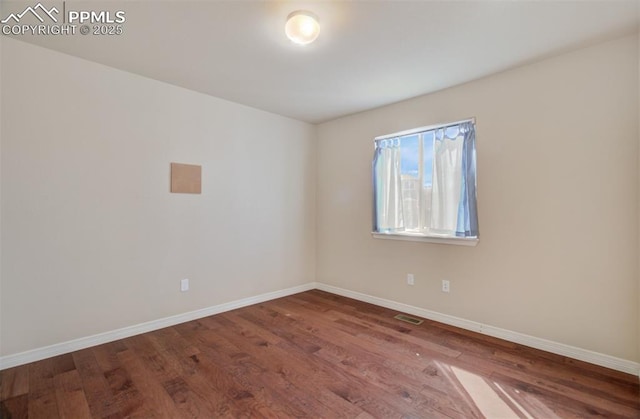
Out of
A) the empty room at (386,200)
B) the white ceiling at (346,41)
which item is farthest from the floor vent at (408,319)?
the white ceiling at (346,41)

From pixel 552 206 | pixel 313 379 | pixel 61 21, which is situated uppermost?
pixel 61 21

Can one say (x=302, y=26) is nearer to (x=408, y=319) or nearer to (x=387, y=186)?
(x=387, y=186)

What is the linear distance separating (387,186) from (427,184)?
1.65 ft

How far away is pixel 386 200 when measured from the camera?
12.0ft

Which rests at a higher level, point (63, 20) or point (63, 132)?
point (63, 20)

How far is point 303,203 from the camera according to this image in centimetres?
440

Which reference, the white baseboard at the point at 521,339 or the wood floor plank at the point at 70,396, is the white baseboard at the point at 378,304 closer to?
the white baseboard at the point at 521,339

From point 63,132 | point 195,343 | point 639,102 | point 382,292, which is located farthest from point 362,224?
point 63,132

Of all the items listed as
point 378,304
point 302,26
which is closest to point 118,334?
point 378,304

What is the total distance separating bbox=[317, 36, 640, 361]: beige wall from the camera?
2.19 m

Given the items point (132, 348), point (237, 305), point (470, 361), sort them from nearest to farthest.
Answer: point (470, 361), point (132, 348), point (237, 305)

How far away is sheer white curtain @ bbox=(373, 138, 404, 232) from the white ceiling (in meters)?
0.76

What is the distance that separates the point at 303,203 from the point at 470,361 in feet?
9.27

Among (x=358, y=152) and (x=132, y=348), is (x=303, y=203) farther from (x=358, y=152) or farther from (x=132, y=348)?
(x=132, y=348)
